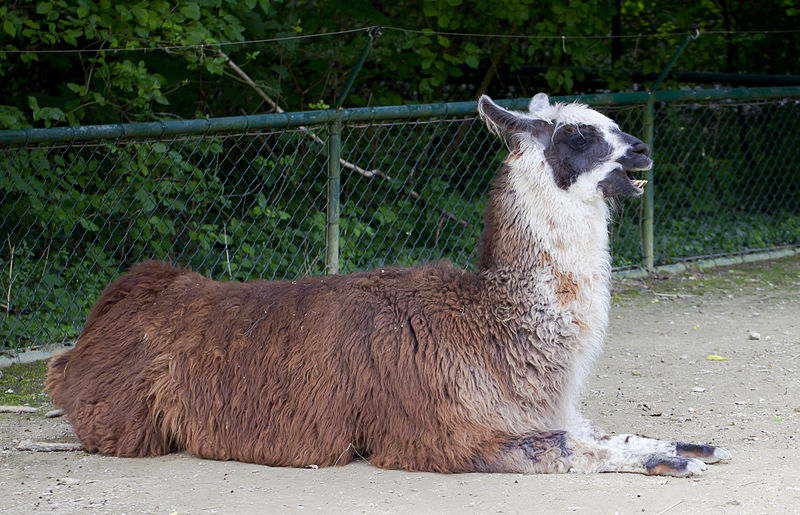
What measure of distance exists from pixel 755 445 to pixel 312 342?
1906 millimetres

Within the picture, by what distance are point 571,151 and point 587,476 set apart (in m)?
1.34

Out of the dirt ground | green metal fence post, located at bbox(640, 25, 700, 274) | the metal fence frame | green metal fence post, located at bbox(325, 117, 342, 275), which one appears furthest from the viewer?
green metal fence post, located at bbox(640, 25, 700, 274)

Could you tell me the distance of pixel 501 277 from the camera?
419 cm

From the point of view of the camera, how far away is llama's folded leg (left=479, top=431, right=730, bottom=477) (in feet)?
12.7

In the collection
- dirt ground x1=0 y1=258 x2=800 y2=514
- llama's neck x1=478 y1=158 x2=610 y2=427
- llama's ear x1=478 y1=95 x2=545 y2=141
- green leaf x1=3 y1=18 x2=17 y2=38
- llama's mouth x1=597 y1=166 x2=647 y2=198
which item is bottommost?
dirt ground x1=0 y1=258 x2=800 y2=514

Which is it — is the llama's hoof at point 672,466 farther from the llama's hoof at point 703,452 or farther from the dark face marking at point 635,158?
the dark face marking at point 635,158

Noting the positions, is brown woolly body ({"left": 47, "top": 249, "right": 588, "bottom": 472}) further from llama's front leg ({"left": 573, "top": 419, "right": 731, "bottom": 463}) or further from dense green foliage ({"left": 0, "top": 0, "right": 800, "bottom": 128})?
dense green foliage ({"left": 0, "top": 0, "right": 800, "bottom": 128})

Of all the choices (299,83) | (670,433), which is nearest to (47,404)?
(670,433)

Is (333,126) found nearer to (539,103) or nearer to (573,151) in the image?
(539,103)

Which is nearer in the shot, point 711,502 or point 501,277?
point 711,502

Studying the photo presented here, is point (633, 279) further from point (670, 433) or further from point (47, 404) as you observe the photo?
point (47, 404)

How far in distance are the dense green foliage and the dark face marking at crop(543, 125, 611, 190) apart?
8.97ft

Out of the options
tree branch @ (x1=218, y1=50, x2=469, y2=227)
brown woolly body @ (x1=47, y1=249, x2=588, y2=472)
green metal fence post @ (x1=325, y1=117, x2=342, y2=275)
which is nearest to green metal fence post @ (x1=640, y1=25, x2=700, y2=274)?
tree branch @ (x1=218, y1=50, x2=469, y2=227)

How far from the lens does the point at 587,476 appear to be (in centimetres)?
385
